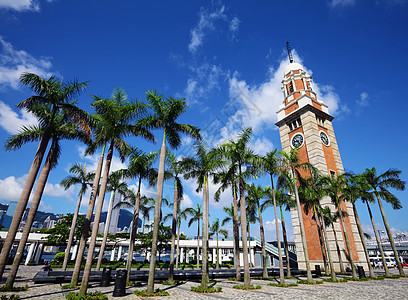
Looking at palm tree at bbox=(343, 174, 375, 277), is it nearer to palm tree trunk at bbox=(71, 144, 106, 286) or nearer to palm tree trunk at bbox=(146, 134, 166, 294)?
palm tree trunk at bbox=(146, 134, 166, 294)

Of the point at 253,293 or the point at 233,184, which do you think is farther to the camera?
the point at 233,184

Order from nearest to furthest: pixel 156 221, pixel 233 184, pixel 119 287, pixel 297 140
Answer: pixel 119 287
pixel 156 221
pixel 233 184
pixel 297 140

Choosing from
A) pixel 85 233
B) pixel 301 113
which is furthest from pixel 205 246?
pixel 301 113

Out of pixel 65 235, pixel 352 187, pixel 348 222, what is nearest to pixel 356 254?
pixel 348 222

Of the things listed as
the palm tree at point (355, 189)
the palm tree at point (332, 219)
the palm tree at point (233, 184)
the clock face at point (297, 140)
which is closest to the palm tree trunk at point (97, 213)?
the palm tree at point (233, 184)

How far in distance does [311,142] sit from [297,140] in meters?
3.44

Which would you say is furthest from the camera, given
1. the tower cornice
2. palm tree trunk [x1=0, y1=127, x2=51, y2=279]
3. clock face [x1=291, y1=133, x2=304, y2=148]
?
the tower cornice

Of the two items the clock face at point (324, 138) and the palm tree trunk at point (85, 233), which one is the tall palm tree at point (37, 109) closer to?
the palm tree trunk at point (85, 233)

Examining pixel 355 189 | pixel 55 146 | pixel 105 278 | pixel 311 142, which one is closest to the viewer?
pixel 105 278

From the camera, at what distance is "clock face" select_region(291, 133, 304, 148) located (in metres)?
41.8

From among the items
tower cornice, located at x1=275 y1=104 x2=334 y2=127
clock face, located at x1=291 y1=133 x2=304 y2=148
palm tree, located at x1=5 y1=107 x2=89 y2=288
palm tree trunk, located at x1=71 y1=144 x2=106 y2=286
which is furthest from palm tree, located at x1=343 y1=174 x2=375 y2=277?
palm tree, located at x1=5 y1=107 x2=89 y2=288

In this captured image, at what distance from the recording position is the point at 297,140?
42719mm

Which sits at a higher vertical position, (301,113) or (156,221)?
(301,113)

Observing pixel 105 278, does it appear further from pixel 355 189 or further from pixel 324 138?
pixel 324 138
